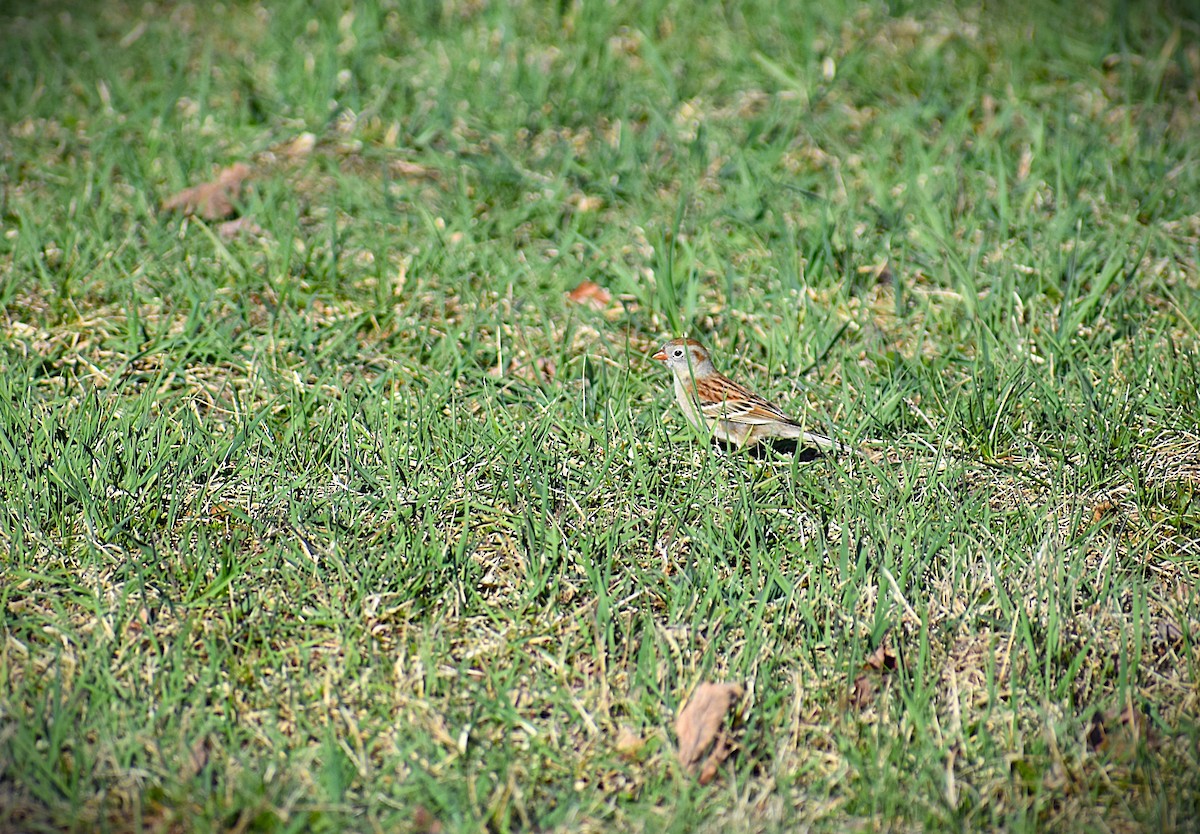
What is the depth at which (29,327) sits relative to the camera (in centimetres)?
525

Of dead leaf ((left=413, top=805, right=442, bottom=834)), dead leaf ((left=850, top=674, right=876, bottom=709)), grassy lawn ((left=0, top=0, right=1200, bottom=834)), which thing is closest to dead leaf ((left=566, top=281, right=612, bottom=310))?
grassy lawn ((left=0, top=0, right=1200, bottom=834))

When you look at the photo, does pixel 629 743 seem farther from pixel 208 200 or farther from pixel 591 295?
pixel 208 200

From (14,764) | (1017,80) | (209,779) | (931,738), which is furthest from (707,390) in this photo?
(1017,80)

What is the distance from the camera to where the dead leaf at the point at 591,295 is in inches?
223

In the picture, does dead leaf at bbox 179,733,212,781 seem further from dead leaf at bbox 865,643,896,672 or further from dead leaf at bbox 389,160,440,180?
dead leaf at bbox 389,160,440,180

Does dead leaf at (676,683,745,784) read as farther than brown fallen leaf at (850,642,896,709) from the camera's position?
No

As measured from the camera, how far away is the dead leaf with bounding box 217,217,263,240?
Result: 595 centimetres

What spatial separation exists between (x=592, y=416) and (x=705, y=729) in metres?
1.74

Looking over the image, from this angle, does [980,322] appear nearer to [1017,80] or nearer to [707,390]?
[707,390]

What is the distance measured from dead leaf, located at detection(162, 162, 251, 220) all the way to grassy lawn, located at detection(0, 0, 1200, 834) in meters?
0.06

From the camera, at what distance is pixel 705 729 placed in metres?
3.37

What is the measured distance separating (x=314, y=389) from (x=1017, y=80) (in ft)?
15.0

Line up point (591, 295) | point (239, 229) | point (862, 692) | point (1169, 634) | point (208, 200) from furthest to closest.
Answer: point (208, 200), point (239, 229), point (591, 295), point (1169, 634), point (862, 692)

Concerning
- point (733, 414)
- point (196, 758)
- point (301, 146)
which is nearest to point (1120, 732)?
point (733, 414)
